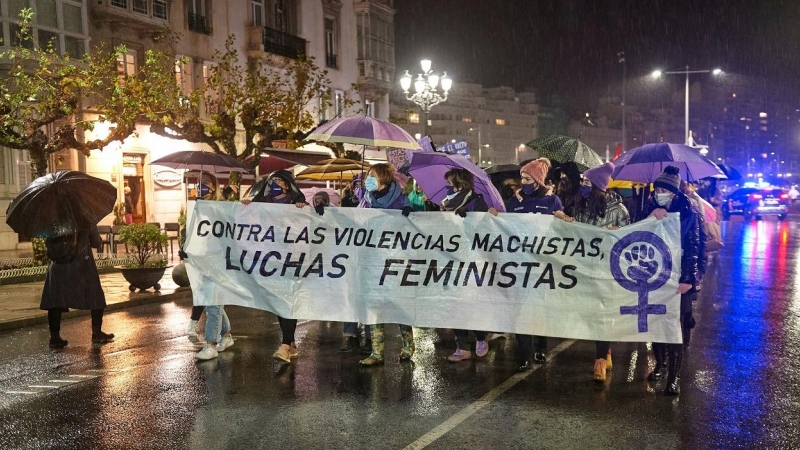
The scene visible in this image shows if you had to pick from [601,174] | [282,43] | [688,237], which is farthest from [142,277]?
[282,43]

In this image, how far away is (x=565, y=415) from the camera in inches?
252

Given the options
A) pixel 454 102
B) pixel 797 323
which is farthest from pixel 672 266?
pixel 454 102

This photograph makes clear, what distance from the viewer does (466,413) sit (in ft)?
21.1

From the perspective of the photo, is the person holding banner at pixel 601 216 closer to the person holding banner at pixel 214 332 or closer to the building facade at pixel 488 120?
the person holding banner at pixel 214 332

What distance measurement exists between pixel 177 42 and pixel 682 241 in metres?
25.1

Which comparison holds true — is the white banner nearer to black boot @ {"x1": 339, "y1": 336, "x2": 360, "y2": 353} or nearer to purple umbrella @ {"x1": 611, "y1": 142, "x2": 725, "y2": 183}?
black boot @ {"x1": 339, "y1": 336, "x2": 360, "y2": 353}

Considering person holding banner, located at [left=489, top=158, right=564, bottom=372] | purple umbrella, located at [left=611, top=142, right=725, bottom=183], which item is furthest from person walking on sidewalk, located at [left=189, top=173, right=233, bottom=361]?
purple umbrella, located at [left=611, top=142, right=725, bottom=183]

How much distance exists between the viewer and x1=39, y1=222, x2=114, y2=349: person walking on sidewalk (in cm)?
956

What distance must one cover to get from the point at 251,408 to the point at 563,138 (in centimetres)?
596

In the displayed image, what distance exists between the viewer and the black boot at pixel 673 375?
7.01m

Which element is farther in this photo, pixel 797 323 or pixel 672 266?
pixel 797 323

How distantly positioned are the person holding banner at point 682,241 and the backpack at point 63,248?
6.61 metres

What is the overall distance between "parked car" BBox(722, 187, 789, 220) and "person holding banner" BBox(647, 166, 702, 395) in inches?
1538

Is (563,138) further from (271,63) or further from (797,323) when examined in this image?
Result: (271,63)
